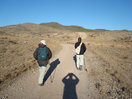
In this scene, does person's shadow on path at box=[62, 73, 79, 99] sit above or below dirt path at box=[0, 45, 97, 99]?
above

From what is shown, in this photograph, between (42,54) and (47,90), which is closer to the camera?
(47,90)

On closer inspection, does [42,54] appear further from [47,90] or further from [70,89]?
[70,89]

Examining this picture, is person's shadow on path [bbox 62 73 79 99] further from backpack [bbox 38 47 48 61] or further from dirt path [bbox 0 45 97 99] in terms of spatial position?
backpack [bbox 38 47 48 61]

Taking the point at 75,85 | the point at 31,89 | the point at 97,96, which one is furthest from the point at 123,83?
the point at 31,89

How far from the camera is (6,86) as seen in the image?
4.71 meters

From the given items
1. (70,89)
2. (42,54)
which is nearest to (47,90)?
(70,89)

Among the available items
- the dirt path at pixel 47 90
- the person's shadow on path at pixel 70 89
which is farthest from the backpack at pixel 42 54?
the person's shadow on path at pixel 70 89

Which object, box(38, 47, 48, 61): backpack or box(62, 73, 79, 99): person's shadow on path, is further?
box(38, 47, 48, 61): backpack

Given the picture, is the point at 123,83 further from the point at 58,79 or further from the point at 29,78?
the point at 29,78

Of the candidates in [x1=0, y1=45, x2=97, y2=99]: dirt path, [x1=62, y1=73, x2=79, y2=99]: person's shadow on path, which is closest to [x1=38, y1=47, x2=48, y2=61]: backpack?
[x1=0, y1=45, x2=97, y2=99]: dirt path

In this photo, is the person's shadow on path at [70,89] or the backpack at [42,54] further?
the backpack at [42,54]

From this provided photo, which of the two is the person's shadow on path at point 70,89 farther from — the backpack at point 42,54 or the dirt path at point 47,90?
the backpack at point 42,54

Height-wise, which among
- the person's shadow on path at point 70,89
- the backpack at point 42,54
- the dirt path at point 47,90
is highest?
the backpack at point 42,54

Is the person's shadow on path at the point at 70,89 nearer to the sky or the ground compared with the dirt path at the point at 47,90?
nearer to the sky
